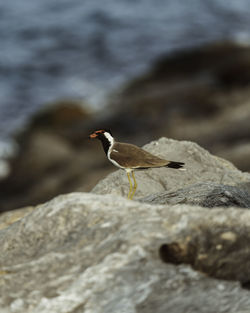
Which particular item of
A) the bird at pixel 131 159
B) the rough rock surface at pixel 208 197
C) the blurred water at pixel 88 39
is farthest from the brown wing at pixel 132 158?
the blurred water at pixel 88 39

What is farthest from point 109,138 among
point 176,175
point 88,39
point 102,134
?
point 88,39

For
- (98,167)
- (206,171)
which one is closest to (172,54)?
(98,167)

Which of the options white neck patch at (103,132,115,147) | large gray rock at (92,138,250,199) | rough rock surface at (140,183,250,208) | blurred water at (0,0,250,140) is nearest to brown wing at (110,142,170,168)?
white neck patch at (103,132,115,147)

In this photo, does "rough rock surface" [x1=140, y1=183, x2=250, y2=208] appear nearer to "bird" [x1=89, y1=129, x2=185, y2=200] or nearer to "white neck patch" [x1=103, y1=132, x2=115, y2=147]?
"bird" [x1=89, y1=129, x2=185, y2=200]

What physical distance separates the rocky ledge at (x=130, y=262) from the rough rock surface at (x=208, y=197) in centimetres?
198

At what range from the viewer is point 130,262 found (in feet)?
18.7

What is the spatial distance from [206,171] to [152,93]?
72.9 ft

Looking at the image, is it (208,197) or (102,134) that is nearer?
(208,197)

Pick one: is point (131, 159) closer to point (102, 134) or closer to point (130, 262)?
point (102, 134)

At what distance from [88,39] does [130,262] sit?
47782 millimetres

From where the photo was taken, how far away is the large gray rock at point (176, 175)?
36.9 ft

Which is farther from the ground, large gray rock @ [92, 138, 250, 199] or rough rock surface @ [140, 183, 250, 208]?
rough rock surface @ [140, 183, 250, 208]

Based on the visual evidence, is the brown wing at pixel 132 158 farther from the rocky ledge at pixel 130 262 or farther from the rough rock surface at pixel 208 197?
the rocky ledge at pixel 130 262

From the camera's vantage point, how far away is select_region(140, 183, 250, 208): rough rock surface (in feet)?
27.0
